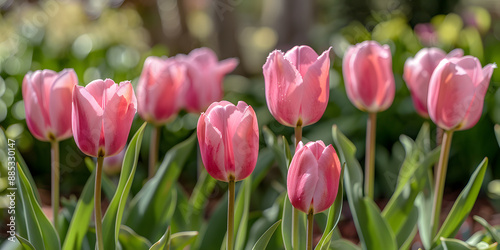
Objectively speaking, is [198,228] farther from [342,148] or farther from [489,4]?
[489,4]

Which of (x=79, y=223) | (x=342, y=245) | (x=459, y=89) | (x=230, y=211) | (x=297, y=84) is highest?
(x=297, y=84)

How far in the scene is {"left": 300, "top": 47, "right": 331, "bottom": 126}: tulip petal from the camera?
1.19 m

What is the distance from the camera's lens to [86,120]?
1.11 meters

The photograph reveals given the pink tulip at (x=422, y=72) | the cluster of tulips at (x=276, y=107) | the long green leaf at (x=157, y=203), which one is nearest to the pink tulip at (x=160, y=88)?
the cluster of tulips at (x=276, y=107)

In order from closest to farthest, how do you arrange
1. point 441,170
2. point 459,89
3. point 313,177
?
point 313,177 → point 459,89 → point 441,170

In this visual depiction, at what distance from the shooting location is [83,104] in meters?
1.10

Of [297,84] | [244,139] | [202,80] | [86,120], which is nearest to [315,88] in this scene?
[297,84]

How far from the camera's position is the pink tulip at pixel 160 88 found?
1703mm

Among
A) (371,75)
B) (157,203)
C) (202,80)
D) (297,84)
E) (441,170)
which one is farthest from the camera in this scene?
(202,80)

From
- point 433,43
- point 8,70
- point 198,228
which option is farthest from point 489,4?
point 198,228

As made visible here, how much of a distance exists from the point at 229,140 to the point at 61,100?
465 millimetres

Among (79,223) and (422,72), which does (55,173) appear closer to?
(79,223)

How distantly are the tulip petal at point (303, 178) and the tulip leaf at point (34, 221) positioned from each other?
586 mm

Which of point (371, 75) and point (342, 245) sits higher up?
point (371, 75)
